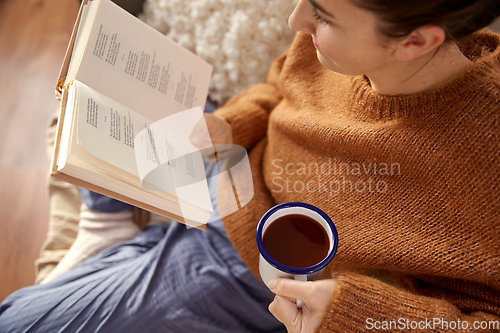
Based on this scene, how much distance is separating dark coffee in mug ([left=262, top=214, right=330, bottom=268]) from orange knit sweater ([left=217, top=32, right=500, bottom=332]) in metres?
0.08

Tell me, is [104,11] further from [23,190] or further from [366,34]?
[23,190]

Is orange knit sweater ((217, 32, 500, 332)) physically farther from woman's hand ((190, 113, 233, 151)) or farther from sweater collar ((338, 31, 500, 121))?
woman's hand ((190, 113, 233, 151))

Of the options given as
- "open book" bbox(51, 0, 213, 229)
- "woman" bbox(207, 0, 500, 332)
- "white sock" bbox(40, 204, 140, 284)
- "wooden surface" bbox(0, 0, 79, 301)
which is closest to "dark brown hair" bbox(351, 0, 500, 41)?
"woman" bbox(207, 0, 500, 332)

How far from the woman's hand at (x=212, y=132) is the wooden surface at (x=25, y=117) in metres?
0.82

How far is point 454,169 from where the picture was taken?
1.90ft

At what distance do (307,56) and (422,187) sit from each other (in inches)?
16.5

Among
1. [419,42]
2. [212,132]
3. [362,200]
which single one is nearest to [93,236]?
[212,132]

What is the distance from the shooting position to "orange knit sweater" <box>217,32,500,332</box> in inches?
21.9

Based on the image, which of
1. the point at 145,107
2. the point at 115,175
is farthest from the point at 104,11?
the point at 115,175

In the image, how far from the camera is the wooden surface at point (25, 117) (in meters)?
1.25

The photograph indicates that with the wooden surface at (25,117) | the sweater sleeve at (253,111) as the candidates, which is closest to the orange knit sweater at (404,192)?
the sweater sleeve at (253,111)

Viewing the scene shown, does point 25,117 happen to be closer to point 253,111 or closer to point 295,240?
point 253,111

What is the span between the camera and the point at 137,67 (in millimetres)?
738

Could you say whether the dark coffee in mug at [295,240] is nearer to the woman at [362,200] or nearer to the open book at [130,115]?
the woman at [362,200]
